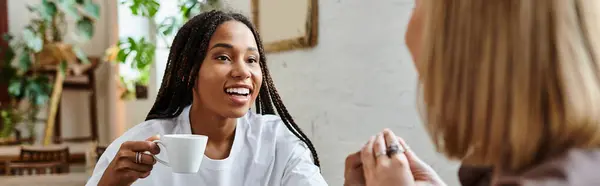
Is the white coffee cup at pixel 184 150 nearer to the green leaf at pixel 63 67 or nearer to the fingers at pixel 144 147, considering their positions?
the fingers at pixel 144 147

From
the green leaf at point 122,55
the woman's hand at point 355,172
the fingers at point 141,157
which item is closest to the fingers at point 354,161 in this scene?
the woman's hand at point 355,172

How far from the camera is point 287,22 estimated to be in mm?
2174

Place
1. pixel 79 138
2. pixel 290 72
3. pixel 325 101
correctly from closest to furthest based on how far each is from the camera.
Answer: pixel 325 101 → pixel 290 72 → pixel 79 138

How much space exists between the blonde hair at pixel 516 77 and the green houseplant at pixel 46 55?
456cm

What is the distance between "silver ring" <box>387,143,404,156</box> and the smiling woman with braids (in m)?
0.54

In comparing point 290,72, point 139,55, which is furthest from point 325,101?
point 139,55

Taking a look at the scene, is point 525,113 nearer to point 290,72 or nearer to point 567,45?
point 567,45

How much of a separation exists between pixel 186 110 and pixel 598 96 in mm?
968

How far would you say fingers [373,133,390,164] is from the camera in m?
0.74

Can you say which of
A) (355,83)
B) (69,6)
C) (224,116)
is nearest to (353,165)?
(224,116)

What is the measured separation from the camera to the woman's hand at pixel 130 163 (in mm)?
1062

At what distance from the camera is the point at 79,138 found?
218 inches

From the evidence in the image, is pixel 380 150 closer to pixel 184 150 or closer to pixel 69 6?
pixel 184 150

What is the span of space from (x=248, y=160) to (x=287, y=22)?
35.4 inches
